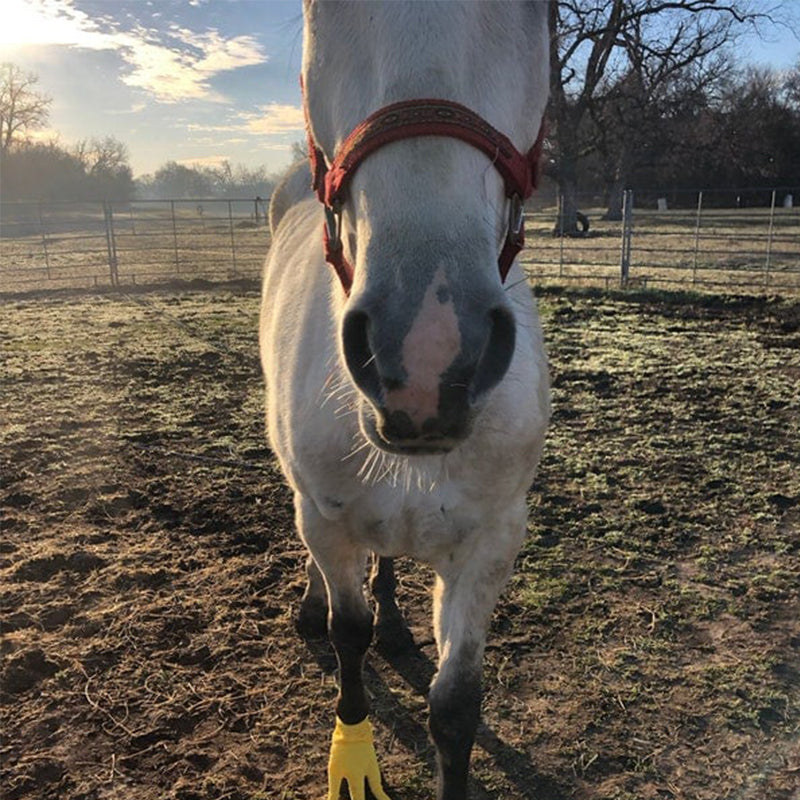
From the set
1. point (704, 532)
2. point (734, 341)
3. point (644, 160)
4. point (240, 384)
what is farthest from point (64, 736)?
point (644, 160)

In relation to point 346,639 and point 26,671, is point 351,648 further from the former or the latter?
point 26,671

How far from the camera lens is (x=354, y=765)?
227 centimetres

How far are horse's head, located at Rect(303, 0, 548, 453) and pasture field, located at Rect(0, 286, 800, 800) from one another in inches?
66.1

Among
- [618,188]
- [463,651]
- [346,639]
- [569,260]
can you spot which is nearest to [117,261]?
[569,260]

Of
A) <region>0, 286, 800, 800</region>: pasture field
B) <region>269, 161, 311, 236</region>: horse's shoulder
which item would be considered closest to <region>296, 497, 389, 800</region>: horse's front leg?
<region>0, 286, 800, 800</region>: pasture field

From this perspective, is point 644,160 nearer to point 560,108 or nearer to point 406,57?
point 560,108

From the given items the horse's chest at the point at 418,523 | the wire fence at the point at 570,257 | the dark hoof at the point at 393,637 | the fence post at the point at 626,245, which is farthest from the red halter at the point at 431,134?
the fence post at the point at 626,245

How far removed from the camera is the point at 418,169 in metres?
1.29

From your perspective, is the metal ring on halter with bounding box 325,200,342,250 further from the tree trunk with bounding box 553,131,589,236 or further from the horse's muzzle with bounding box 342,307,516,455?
the tree trunk with bounding box 553,131,589,236

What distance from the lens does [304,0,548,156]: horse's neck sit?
134 cm

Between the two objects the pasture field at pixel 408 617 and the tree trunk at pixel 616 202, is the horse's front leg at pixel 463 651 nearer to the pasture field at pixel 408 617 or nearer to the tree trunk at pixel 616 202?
the pasture field at pixel 408 617

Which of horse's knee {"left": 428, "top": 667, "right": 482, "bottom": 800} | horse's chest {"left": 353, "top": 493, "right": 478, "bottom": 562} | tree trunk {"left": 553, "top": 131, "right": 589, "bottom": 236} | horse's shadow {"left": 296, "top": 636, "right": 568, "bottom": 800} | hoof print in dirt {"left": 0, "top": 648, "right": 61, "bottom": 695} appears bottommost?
horse's shadow {"left": 296, "top": 636, "right": 568, "bottom": 800}

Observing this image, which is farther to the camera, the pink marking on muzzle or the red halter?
the red halter

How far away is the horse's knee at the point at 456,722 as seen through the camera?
2.18 metres
